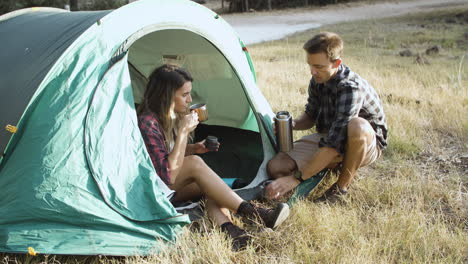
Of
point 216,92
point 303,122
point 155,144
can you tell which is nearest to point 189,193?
point 155,144

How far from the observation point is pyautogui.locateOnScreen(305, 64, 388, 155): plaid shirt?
125 inches

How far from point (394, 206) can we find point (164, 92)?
5.65ft

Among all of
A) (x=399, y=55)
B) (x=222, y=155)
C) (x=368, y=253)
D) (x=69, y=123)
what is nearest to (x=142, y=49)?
(x=222, y=155)

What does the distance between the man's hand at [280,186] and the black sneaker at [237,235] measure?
55 centimetres

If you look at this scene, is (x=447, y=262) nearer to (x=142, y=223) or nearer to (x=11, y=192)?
(x=142, y=223)

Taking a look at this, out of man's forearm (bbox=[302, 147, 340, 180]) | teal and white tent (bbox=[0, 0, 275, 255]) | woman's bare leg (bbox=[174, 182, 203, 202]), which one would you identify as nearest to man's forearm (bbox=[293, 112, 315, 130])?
man's forearm (bbox=[302, 147, 340, 180])

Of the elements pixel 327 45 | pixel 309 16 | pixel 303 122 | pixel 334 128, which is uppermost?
pixel 327 45

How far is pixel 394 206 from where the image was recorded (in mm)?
3217

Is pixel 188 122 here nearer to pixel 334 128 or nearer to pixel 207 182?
pixel 207 182

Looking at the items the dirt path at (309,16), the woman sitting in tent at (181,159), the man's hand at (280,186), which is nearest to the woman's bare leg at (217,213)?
the woman sitting in tent at (181,159)

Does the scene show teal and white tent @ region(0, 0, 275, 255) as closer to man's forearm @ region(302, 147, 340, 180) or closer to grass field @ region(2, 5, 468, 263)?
grass field @ region(2, 5, 468, 263)

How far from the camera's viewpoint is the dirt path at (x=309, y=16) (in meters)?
16.7

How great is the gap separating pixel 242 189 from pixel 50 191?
1.33 metres

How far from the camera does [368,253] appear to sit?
2600 millimetres
